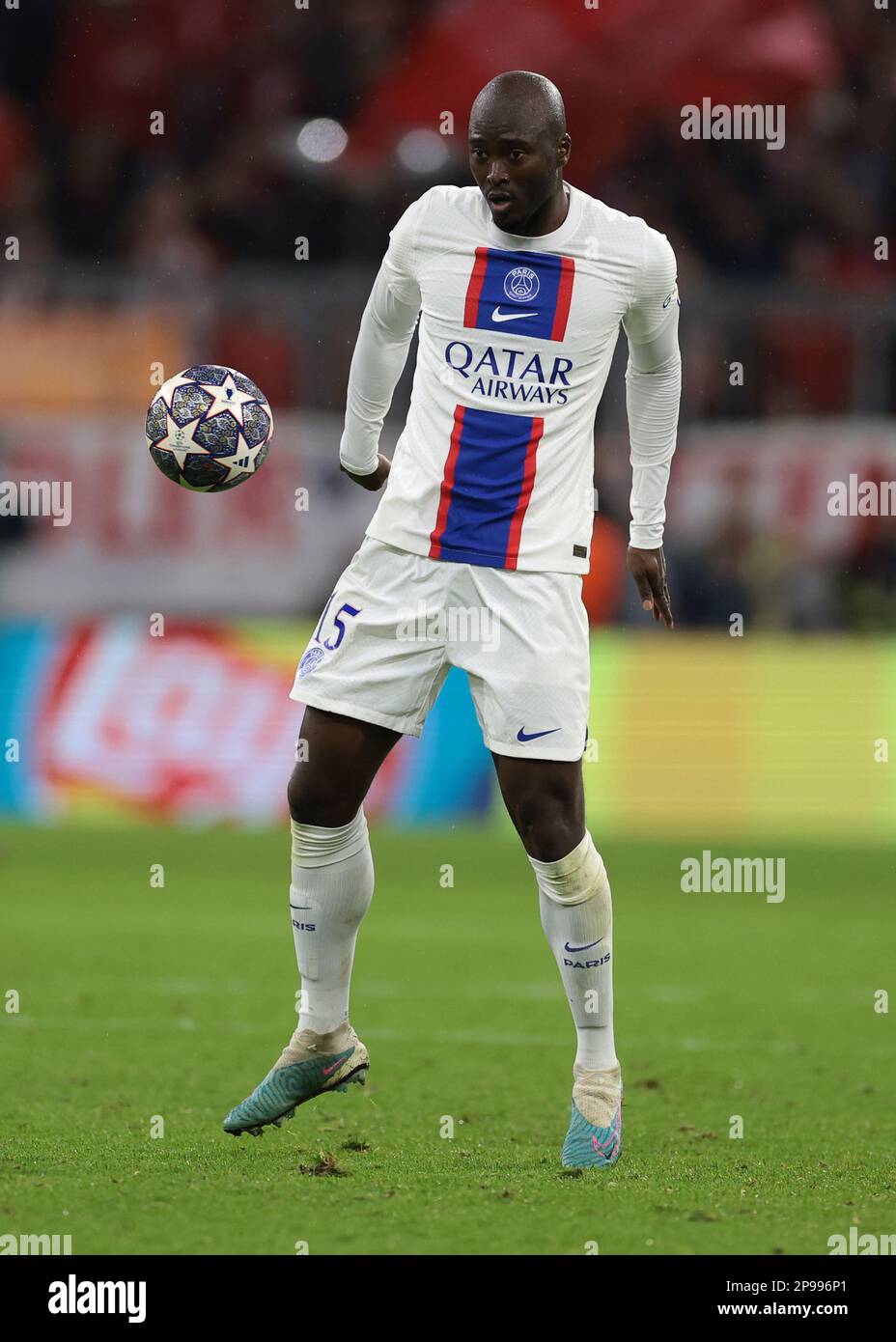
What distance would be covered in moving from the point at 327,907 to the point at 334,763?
42cm

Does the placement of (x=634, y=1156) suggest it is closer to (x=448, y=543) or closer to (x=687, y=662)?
(x=448, y=543)

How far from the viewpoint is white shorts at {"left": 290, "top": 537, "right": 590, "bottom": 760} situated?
503cm

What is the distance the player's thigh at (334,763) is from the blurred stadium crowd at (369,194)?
28.9ft

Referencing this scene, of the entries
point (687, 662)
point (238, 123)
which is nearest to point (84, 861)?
point (687, 662)

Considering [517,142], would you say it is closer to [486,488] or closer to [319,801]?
[486,488]

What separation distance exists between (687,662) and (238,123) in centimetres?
788

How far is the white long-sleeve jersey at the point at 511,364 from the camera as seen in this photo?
509 cm

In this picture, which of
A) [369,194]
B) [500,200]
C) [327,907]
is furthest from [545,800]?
[369,194]

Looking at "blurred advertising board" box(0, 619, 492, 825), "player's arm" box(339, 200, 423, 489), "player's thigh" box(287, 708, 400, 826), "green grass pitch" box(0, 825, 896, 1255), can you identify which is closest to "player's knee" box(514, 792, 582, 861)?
"player's thigh" box(287, 708, 400, 826)

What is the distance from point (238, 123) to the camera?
18.2 metres

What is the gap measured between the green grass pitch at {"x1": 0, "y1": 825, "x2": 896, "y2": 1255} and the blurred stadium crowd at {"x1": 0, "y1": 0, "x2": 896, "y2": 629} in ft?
11.6

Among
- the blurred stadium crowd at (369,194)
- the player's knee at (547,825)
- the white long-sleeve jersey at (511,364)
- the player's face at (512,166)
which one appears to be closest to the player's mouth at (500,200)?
the player's face at (512,166)

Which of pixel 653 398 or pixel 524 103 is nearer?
pixel 524 103

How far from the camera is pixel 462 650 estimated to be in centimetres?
510
